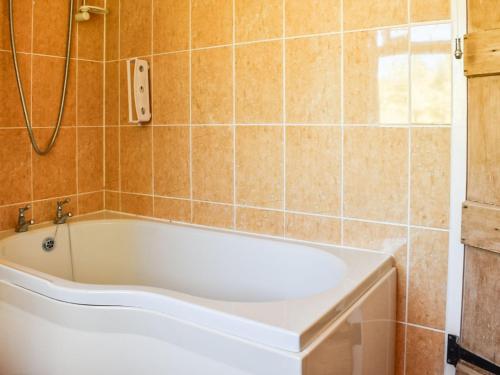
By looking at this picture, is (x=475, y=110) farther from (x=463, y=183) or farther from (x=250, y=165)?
(x=250, y=165)

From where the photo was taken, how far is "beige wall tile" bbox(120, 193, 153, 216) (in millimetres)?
2422

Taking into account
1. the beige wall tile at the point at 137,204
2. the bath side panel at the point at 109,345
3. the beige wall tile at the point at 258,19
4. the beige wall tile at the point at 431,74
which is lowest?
the bath side panel at the point at 109,345

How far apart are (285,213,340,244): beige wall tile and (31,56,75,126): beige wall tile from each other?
50.4 inches

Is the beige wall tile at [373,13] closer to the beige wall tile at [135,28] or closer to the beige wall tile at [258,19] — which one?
the beige wall tile at [258,19]

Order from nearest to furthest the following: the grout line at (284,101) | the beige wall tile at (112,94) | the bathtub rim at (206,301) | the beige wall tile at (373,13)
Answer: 1. the bathtub rim at (206,301)
2. the beige wall tile at (373,13)
3. the grout line at (284,101)
4. the beige wall tile at (112,94)

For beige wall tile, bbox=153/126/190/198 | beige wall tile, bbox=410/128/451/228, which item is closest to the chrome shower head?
beige wall tile, bbox=153/126/190/198

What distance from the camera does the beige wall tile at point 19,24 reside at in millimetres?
2107

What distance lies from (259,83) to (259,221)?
589mm

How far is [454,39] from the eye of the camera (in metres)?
1.54

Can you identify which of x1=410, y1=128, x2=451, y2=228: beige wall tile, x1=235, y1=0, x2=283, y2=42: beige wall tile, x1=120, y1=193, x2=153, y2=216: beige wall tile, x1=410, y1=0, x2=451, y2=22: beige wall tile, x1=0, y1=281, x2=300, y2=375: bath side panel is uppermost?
x1=235, y1=0, x2=283, y2=42: beige wall tile

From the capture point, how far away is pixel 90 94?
8.21 feet

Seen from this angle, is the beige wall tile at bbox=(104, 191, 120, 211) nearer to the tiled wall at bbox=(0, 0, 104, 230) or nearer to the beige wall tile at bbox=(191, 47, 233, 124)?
the tiled wall at bbox=(0, 0, 104, 230)

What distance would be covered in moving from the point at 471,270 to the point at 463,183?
0.93 feet

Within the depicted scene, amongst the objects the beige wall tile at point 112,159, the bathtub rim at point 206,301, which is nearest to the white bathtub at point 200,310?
the bathtub rim at point 206,301
